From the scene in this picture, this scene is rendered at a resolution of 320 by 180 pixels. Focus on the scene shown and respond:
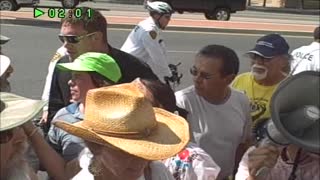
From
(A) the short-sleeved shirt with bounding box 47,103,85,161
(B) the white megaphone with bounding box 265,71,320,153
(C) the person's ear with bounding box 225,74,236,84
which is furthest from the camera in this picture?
(C) the person's ear with bounding box 225,74,236,84

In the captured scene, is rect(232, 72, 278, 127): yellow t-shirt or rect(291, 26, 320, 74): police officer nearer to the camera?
rect(232, 72, 278, 127): yellow t-shirt

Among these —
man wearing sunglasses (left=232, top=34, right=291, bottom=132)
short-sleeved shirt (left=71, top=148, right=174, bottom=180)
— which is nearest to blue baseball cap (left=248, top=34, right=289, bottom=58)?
man wearing sunglasses (left=232, top=34, right=291, bottom=132)

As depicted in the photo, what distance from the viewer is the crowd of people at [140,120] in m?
2.72

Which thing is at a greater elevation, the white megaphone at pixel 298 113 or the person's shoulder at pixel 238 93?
the white megaphone at pixel 298 113

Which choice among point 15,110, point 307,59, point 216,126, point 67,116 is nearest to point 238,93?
point 216,126

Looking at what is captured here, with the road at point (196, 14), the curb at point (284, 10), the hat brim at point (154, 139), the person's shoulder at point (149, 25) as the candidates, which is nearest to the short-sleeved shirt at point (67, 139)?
the hat brim at point (154, 139)

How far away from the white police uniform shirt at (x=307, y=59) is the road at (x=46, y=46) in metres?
4.47

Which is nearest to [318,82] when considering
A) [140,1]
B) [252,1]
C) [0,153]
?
[0,153]

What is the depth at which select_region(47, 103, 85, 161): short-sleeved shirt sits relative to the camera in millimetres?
3684

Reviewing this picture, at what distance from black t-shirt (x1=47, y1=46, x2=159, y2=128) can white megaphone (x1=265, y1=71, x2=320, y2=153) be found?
86.3 inches

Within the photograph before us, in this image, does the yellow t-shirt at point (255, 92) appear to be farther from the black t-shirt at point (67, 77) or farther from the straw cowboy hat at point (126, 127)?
the straw cowboy hat at point (126, 127)

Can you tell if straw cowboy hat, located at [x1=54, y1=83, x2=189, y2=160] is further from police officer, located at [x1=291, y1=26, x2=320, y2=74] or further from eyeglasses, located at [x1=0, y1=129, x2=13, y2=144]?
police officer, located at [x1=291, y1=26, x2=320, y2=74]

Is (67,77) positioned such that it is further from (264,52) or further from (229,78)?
(264,52)

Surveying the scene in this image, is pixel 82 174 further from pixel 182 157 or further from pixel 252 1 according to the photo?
pixel 252 1
